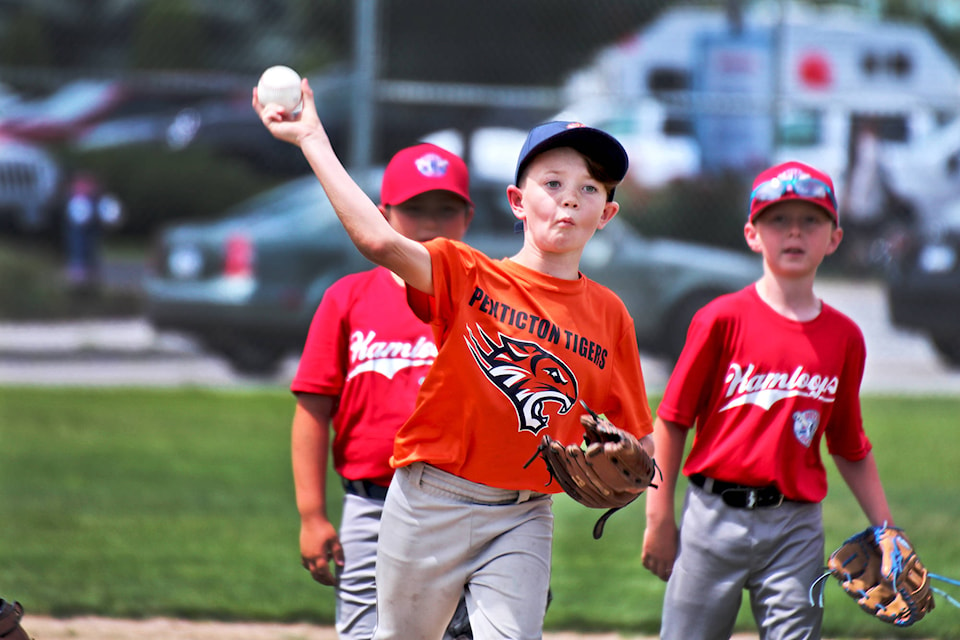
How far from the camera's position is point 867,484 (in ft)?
10.6

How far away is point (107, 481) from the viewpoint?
21.5ft

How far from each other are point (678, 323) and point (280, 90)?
6478 millimetres

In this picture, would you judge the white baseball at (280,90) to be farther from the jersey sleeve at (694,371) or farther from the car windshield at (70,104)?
the car windshield at (70,104)

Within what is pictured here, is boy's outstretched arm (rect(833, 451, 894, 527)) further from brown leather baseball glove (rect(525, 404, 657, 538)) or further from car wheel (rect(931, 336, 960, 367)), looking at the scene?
car wheel (rect(931, 336, 960, 367))

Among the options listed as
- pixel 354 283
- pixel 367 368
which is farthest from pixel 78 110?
pixel 367 368

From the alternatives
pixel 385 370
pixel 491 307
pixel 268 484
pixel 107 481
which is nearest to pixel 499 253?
pixel 268 484

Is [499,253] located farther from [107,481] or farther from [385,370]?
[385,370]

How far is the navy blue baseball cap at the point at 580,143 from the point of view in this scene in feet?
8.42

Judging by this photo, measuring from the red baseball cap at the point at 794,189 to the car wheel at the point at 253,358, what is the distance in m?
5.78

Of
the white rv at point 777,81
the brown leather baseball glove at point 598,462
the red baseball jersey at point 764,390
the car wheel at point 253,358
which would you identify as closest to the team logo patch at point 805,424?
the red baseball jersey at point 764,390

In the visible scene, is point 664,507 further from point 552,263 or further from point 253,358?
point 253,358

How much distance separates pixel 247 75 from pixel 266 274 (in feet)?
6.09

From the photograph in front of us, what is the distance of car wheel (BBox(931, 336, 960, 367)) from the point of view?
9.22m

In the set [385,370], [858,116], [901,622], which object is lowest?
[901,622]
